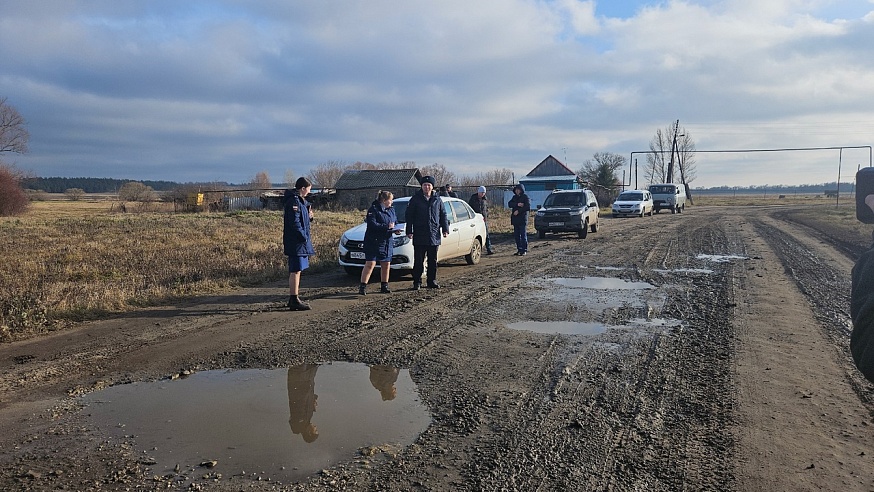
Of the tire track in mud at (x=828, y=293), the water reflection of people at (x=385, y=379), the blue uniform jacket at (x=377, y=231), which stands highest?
the blue uniform jacket at (x=377, y=231)

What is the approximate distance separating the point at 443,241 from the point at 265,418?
816 centimetres

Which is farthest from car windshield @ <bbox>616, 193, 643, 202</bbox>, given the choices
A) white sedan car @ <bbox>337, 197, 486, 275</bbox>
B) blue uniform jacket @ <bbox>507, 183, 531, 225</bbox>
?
white sedan car @ <bbox>337, 197, 486, 275</bbox>

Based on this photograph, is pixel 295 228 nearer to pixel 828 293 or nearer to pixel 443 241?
pixel 443 241

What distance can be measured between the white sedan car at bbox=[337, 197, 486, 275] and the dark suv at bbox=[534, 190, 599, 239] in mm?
6621

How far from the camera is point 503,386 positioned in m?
5.08

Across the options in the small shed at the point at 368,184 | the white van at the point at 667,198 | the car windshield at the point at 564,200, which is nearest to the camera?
the car windshield at the point at 564,200

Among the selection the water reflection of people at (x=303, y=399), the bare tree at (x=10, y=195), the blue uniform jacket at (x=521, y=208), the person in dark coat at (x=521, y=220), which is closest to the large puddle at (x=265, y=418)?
the water reflection of people at (x=303, y=399)

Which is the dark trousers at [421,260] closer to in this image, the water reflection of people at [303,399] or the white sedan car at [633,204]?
the water reflection of people at [303,399]

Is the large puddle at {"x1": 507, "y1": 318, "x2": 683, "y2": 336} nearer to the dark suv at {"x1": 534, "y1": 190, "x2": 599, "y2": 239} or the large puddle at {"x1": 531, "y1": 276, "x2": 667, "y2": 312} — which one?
the large puddle at {"x1": 531, "y1": 276, "x2": 667, "y2": 312}

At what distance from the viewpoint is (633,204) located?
1447 inches

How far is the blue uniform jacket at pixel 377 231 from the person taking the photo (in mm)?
9867

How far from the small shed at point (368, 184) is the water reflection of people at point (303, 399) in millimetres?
39268

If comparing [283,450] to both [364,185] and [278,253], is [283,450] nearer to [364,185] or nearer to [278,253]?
[278,253]

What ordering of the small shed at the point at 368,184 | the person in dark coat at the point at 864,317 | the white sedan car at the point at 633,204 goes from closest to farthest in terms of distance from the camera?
the person in dark coat at the point at 864,317
the white sedan car at the point at 633,204
the small shed at the point at 368,184
